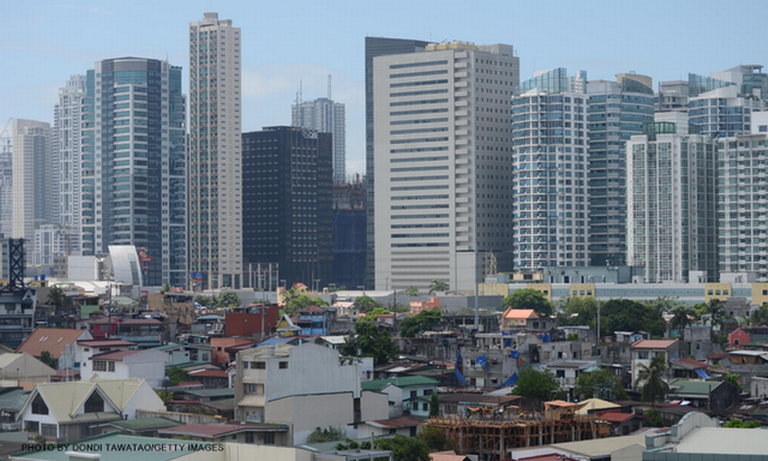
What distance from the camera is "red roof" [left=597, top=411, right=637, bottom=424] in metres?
75.4

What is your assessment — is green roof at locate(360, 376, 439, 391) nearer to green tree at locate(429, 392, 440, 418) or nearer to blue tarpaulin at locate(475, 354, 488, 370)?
green tree at locate(429, 392, 440, 418)

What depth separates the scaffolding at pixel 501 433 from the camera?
68.9 metres

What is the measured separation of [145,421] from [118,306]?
98.0 m

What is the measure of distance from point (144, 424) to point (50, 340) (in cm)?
4169

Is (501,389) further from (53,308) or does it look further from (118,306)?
(118,306)

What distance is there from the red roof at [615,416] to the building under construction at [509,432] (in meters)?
2.71

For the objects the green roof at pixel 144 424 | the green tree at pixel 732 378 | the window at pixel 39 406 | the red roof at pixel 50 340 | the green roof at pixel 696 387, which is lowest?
the green tree at pixel 732 378

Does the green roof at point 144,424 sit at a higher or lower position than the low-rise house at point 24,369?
lower

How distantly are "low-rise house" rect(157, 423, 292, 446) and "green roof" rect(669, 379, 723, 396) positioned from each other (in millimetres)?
33920

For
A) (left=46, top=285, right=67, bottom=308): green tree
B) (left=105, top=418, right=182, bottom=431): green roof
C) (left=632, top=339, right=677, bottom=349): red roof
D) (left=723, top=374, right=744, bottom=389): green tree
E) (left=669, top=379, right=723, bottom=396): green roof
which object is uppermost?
(left=46, top=285, right=67, bottom=308): green tree

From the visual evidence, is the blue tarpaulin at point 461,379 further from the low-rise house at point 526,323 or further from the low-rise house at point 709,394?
the low-rise house at point 526,323

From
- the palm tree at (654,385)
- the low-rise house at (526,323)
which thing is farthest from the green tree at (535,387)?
the low-rise house at (526,323)

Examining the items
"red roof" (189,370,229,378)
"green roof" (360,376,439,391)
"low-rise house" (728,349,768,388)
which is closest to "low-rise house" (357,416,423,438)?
"green roof" (360,376,439,391)

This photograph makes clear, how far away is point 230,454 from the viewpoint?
54.0 m
